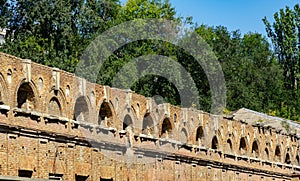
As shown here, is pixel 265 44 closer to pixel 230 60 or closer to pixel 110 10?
pixel 230 60

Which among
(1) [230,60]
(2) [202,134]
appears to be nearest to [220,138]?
(2) [202,134]

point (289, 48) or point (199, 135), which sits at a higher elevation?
point (289, 48)

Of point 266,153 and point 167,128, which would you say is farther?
point 266,153

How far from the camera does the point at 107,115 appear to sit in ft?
113

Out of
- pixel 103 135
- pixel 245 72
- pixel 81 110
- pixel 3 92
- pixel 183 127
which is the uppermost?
pixel 245 72

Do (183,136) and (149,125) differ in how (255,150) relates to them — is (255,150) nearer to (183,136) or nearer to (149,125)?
(183,136)

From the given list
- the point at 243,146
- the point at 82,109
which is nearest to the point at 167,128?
the point at 82,109

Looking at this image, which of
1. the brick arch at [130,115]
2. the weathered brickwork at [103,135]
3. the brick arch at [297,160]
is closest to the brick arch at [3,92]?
the weathered brickwork at [103,135]

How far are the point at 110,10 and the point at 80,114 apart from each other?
26640 mm

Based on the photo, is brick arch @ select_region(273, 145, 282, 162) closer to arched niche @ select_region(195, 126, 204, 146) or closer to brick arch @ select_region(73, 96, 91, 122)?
arched niche @ select_region(195, 126, 204, 146)

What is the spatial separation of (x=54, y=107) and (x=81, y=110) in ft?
6.49

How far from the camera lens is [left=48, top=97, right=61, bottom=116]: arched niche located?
30719 millimetres

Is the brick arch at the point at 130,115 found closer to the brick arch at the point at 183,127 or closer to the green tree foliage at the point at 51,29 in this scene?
the brick arch at the point at 183,127

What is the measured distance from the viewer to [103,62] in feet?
177
